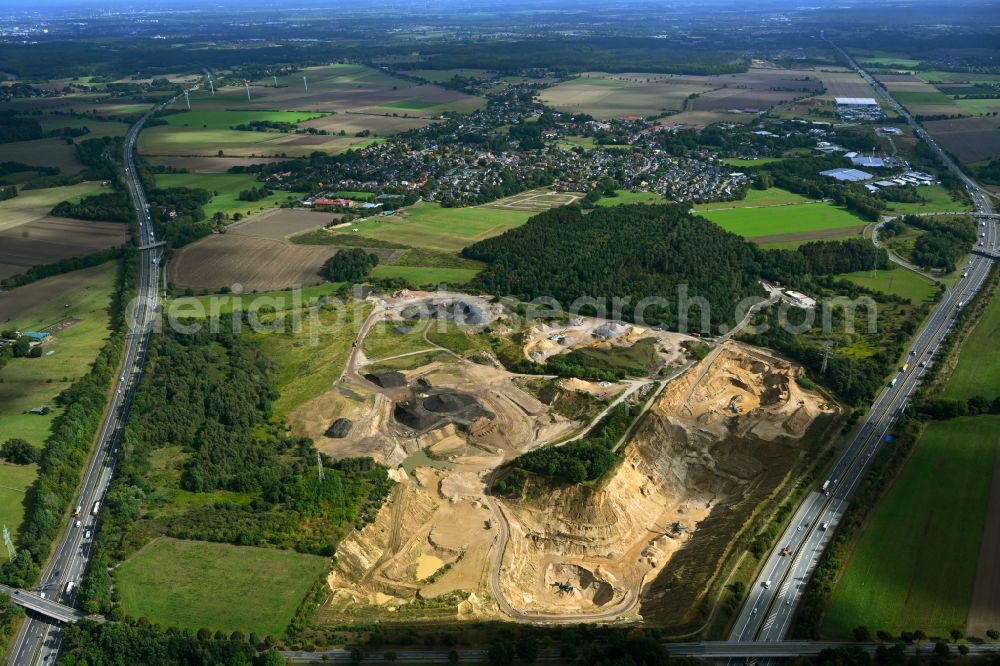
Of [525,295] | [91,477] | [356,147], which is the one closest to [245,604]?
[91,477]

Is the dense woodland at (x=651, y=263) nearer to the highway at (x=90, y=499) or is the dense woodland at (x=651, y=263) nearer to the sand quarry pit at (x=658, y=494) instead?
the sand quarry pit at (x=658, y=494)

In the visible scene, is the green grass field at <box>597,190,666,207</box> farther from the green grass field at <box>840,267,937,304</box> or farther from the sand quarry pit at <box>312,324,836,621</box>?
the sand quarry pit at <box>312,324,836,621</box>

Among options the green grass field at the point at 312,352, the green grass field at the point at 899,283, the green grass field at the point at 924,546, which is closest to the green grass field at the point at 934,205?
the green grass field at the point at 899,283

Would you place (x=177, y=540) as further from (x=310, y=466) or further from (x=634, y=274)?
(x=634, y=274)

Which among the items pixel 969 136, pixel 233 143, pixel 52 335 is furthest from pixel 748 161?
pixel 52 335

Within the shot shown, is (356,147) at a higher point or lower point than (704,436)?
higher

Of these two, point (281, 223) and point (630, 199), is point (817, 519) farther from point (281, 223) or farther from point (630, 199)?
point (281, 223)

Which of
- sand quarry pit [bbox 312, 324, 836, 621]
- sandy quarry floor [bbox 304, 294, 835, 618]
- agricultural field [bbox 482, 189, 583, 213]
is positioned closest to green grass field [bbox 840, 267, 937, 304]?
sandy quarry floor [bbox 304, 294, 835, 618]
